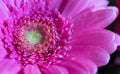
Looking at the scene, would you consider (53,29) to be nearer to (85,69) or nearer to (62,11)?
(62,11)

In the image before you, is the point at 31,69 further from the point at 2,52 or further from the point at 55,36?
the point at 55,36

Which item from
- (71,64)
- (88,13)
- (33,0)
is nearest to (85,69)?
(71,64)

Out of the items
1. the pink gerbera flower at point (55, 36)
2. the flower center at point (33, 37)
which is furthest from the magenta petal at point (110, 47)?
the flower center at point (33, 37)

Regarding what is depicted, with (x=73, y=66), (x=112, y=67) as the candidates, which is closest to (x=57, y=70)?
(x=73, y=66)

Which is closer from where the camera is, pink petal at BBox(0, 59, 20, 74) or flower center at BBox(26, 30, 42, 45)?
pink petal at BBox(0, 59, 20, 74)

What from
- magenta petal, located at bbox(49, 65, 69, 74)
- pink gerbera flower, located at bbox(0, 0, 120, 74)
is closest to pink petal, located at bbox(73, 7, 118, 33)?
pink gerbera flower, located at bbox(0, 0, 120, 74)

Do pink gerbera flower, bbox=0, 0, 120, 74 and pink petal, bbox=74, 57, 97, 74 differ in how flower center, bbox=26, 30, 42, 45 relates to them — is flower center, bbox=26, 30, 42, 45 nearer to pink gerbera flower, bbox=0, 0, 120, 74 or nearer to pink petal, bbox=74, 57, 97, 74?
pink gerbera flower, bbox=0, 0, 120, 74
